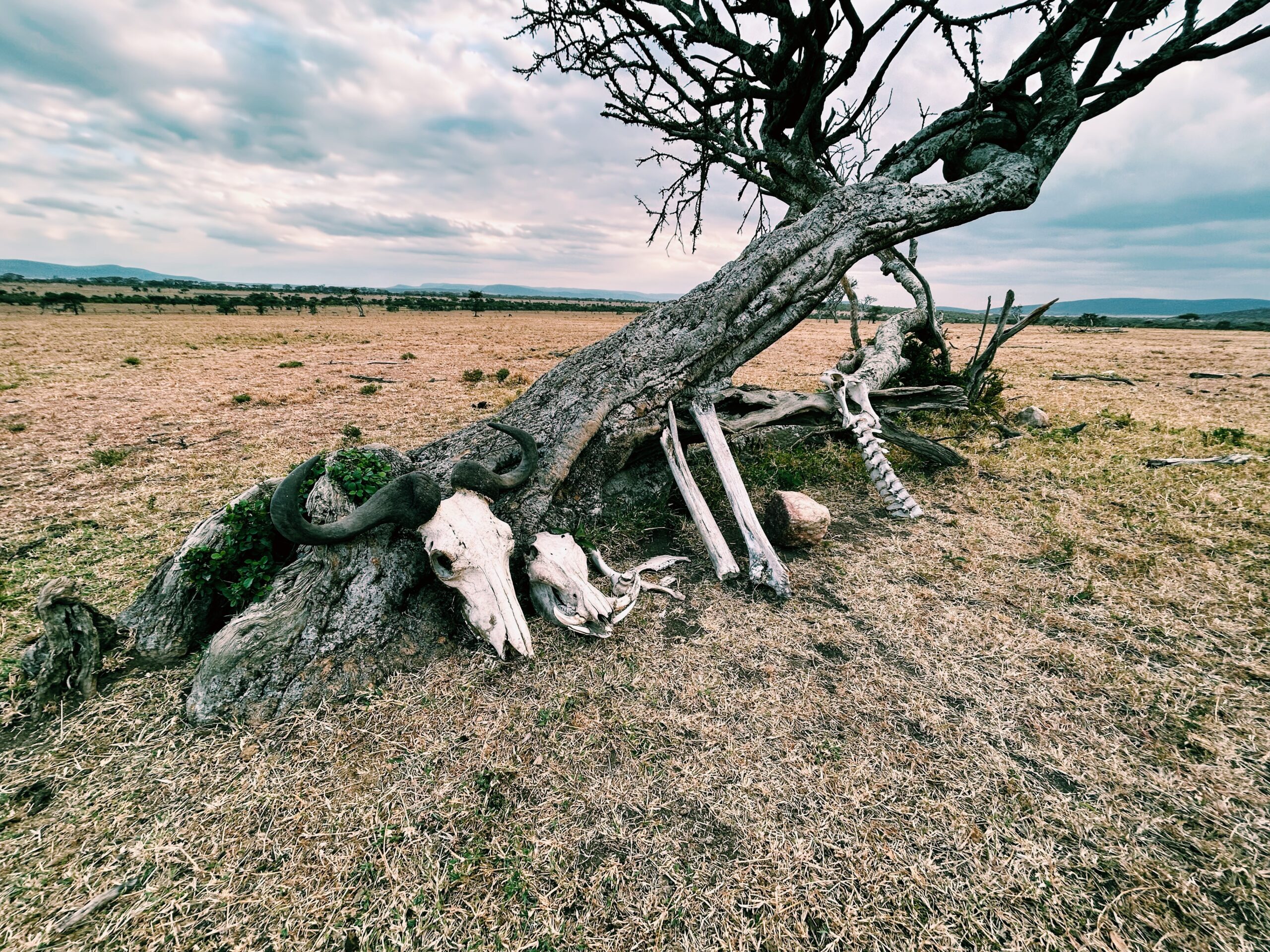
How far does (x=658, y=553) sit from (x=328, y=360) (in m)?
22.4

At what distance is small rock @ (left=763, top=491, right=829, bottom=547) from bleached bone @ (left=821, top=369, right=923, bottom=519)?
1.43 meters

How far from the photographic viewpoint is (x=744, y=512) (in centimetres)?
511

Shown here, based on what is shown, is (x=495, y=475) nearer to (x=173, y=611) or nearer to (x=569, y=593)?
(x=569, y=593)

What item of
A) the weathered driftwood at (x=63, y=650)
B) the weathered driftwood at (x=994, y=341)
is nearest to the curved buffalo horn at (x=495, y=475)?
the weathered driftwood at (x=63, y=650)

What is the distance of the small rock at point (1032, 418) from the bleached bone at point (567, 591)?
1030 centimetres

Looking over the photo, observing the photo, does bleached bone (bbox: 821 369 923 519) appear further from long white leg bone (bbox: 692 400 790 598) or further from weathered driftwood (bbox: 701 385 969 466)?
long white leg bone (bbox: 692 400 790 598)

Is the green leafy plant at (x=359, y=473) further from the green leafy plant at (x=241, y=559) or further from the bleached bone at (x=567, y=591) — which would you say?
the bleached bone at (x=567, y=591)

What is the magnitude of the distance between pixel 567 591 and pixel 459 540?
100 centimetres

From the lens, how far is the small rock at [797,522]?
18.3ft

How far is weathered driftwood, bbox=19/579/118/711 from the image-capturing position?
3.30m

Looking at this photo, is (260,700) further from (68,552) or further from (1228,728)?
(1228,728)

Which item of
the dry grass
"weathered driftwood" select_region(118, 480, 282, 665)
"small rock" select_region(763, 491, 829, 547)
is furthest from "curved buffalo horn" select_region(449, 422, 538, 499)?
"small rock" select_region(763, 491, 829, 547)

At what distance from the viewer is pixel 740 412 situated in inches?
280

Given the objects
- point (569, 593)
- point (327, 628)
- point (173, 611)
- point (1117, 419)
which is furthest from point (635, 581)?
point (1117, 419)
